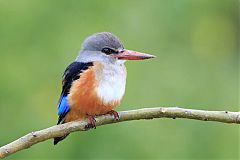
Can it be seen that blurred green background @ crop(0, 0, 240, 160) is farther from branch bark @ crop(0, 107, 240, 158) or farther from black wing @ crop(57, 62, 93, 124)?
branch bark @ crop(0, 107, 240, 158)

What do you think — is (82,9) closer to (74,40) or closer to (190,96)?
(74,40)

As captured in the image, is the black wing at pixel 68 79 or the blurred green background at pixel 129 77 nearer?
the black wing at pixel 68 79

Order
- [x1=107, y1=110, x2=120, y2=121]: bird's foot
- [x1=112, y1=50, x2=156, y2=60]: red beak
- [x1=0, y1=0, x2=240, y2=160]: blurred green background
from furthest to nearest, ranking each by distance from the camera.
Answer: [x1=0, y1=0, x2=240, y2=160]: blurred green background → [x1=112, y1=50, x2=156, y2=60]: red beak → [x1=107, y1=110, x2=120, y2=121]: bird's foot

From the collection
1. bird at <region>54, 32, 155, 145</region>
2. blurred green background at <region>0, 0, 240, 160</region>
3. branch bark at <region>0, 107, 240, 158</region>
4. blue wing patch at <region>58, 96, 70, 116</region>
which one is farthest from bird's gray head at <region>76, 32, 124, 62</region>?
blurred green background at <region>0, 0, 240, 160</region>

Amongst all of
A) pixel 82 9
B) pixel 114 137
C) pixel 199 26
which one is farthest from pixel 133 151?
pixel 199 26

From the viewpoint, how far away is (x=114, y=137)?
5.15 m

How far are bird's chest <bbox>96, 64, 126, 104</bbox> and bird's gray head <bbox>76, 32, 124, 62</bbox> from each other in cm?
8

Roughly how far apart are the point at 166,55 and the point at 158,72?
52 cm

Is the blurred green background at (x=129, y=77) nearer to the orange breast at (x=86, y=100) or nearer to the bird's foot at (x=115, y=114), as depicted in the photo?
the orange breast at (x=86, y=100)

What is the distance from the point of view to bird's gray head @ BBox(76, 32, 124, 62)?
151 inches

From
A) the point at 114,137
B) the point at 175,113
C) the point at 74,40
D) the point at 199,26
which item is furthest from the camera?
the point at 199,26

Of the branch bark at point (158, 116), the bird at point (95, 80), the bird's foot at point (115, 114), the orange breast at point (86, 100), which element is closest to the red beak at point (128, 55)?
the bird at point (95, 80)

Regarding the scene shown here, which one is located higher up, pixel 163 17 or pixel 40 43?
pixel 163 17

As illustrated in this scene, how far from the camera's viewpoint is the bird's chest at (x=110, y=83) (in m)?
3.71
